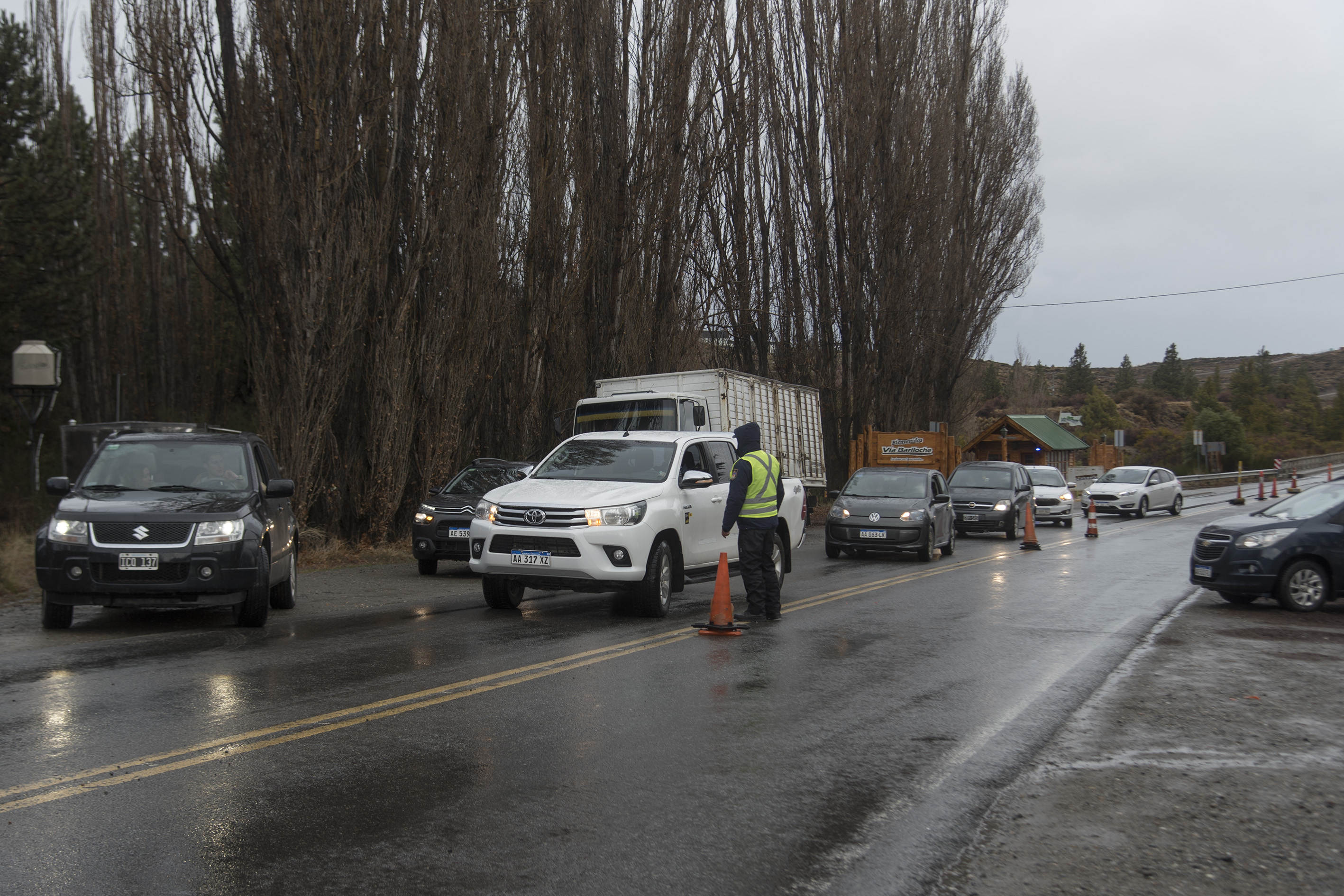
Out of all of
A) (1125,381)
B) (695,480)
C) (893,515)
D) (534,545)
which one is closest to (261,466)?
(534,545)

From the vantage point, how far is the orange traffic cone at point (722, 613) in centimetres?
1005

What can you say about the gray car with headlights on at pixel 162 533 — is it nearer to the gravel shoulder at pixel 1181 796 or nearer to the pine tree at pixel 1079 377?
the gravel shoulder at pixel 1181 796

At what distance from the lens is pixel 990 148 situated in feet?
132

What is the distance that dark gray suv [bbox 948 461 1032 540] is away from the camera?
82.6 ft

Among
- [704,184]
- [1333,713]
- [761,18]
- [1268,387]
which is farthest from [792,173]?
[1268,387]

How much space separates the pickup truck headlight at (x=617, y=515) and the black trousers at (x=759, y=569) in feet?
3.29

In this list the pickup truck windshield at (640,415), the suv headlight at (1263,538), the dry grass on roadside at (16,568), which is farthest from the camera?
the pickup truck windshield at (640,415)

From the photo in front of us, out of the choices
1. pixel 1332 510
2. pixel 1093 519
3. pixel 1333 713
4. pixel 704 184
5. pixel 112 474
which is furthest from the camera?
pixel 704 184

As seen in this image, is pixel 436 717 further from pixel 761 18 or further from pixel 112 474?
pixel 761 18

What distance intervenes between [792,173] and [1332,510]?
23.0 metres

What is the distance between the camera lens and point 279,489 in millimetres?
10594

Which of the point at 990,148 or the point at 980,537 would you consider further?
the point at 990,148

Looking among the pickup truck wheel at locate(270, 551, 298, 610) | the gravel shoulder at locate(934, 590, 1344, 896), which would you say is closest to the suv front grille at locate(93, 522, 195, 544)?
the pickup truck wheel at locate(270, 551, 298, 610)

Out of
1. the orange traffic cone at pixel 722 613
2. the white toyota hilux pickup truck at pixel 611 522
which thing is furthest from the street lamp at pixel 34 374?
the orange traffic cone at pixel 722 613
